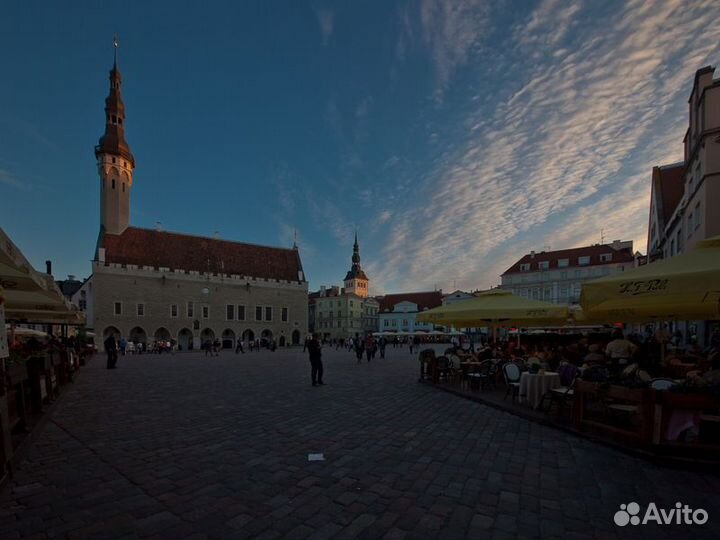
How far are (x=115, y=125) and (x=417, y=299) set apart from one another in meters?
62.0

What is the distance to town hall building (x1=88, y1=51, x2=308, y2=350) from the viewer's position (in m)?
43.4

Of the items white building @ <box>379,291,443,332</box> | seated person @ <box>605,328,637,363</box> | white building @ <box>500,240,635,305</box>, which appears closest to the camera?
seated person @ <box>605,328,637,363</box>

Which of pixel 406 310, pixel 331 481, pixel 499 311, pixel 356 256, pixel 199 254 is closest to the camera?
pixel 331 481

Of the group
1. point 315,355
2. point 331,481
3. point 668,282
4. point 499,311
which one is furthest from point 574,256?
point 331,481

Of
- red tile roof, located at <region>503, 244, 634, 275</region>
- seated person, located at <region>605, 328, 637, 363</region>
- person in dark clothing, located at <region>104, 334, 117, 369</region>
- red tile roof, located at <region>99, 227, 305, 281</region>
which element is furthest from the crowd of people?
red tile roof, located at <region>503, 244, 634, 275</region>

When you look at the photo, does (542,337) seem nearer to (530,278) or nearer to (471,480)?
(471,480)

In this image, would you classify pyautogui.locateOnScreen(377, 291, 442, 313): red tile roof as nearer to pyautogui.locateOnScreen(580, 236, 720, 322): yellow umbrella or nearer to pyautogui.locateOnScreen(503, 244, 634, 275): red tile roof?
pyautogui.locateOnScreen(503, 244, 634, 275): red tile roof

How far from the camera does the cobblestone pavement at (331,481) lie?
3.25m

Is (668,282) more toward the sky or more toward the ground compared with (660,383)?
more toward the sky

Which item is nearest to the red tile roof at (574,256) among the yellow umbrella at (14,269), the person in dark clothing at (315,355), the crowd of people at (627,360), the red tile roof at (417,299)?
the red tile roof at (417,299)

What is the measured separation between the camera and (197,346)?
157ft

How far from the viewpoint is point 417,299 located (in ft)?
268

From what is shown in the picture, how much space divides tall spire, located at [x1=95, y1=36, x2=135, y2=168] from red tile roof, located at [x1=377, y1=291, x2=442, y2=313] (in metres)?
55.7

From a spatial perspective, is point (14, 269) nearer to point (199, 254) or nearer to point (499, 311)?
point (499, 311)
